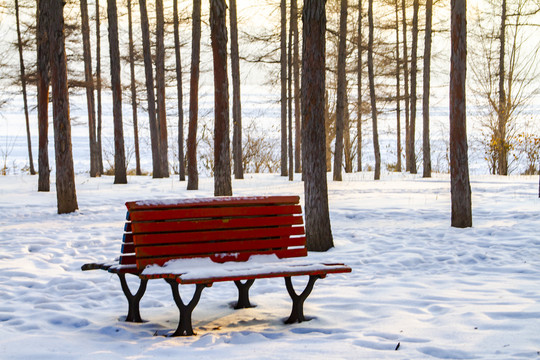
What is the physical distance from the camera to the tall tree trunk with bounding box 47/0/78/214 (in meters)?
11.1

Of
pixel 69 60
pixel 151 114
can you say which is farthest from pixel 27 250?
pixel 69 60

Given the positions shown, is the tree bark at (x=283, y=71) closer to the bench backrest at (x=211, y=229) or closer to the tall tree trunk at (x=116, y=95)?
the tall tree trunk at (x=116, y=95)

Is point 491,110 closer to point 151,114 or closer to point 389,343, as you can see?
point 151,114

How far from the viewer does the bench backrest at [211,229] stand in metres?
4.49

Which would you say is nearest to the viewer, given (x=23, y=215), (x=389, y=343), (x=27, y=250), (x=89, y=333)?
(x=389, y=343)

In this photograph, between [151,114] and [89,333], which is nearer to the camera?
[89,333]

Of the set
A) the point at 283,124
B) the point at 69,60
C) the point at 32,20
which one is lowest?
the point at 283,124

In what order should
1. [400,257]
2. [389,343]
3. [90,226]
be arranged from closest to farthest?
[389,343] < [400,257] < [90,226]

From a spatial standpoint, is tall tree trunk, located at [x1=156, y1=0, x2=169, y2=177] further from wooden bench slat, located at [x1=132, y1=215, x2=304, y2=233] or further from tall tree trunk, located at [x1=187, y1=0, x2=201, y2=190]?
wooden bench slat, located at [x1=132, y1=215, x2=304, y2=233]

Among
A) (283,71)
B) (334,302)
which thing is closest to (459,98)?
(334,302)

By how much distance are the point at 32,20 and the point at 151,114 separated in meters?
6.50

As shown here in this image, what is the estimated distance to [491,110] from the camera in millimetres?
25281

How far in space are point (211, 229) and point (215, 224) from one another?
6 centimetres

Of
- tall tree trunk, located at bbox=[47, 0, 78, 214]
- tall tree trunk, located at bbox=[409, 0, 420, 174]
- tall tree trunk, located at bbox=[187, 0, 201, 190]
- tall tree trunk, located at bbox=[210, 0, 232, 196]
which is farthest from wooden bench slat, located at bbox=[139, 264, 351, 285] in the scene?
tall tree trunk, located at bbox=[409, 0, 420, 174]
